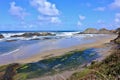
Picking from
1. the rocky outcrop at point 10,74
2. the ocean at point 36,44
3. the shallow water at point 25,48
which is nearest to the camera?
the rocky outcrop at point 10,74

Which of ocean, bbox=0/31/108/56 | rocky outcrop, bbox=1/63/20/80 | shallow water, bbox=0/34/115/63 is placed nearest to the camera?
rocky outcrop, bbox=1/63/20/80

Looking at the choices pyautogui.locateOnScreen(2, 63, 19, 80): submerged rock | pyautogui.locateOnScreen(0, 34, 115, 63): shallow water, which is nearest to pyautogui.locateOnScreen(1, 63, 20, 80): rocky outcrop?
pyautogui.locateOnScreen(2, 63, 19, 80): submerged rock

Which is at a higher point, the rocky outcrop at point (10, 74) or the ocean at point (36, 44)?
the rocky outcrop at point (10, 74)

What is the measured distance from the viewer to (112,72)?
306 inches

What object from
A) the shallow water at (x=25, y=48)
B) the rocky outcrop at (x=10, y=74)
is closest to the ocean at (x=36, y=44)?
the shallow water at (x=25, y=48)

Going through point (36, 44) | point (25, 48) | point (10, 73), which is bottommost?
point (36, 44)

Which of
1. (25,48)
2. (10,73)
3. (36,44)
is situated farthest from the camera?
(36,44)

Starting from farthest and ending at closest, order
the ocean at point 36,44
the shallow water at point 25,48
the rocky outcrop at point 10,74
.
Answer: the ocean at point 36,44, the shallow water at point 25,48, the rocky outcrop at point 10,74

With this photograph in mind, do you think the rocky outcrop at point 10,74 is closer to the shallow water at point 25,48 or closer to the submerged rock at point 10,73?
the submerged rock at point 10,73

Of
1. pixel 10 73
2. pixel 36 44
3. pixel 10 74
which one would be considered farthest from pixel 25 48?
pixel 10 74

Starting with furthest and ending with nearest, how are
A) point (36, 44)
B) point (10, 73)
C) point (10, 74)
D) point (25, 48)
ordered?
point (36, 44) < point (25, 48) < point (10, 73) < point (10, 74)

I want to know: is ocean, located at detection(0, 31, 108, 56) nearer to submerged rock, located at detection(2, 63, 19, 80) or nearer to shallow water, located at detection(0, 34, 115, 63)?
shallow water, located at detection(0, 34, 115, 63)

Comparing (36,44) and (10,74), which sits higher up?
(10,74)

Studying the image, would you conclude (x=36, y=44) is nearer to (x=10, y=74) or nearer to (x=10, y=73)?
(x=10, y=73)
